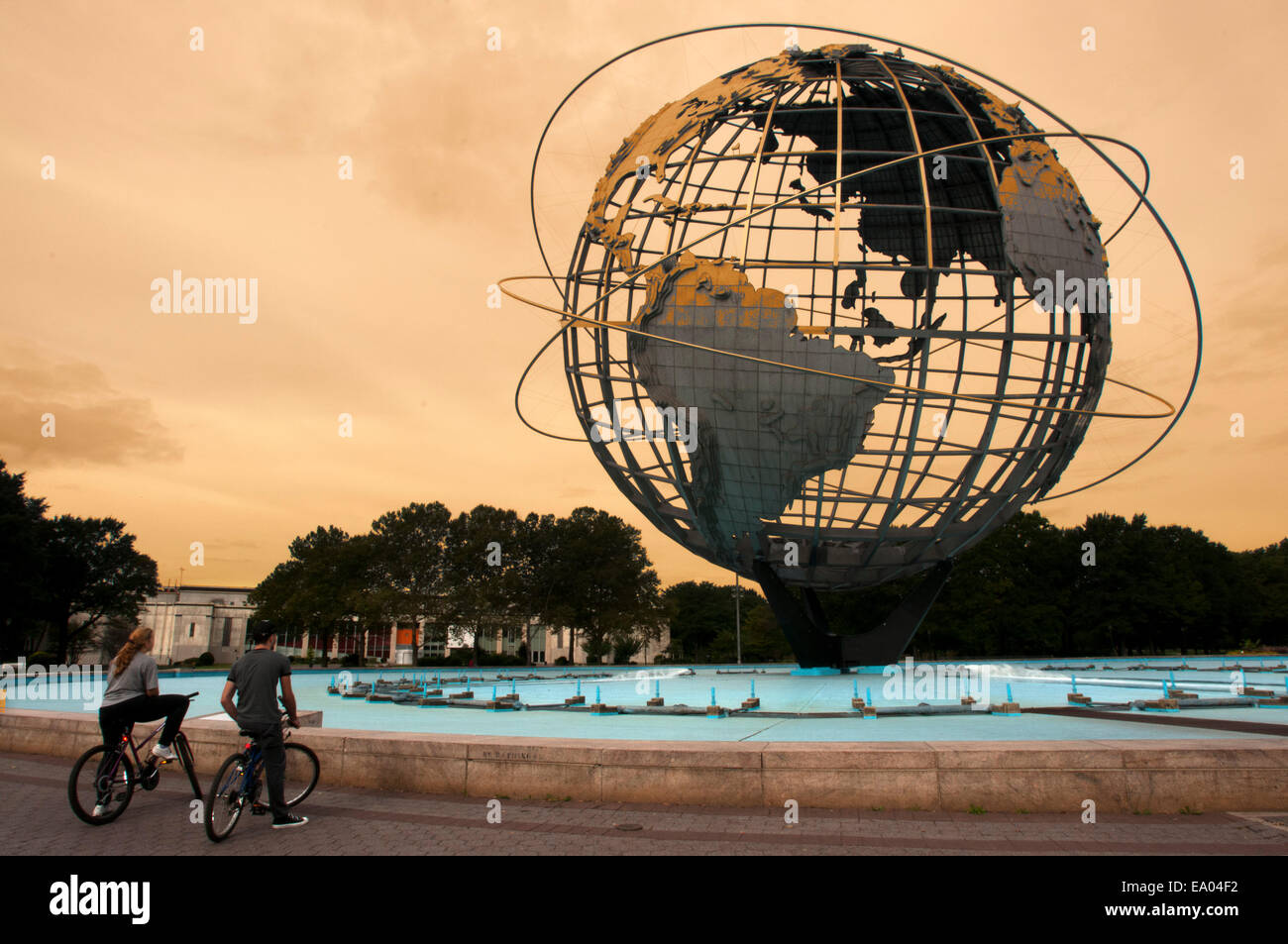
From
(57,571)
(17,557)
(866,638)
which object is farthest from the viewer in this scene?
(57,571)

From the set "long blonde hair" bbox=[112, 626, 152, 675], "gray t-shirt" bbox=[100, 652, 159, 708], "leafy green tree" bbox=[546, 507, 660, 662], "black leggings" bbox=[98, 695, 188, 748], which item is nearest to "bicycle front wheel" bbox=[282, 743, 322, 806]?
"black leggings" bbox=[98, 695, 188, 748]

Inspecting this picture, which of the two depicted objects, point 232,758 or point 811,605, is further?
point 811,605

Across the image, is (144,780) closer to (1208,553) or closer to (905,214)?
(905,214)

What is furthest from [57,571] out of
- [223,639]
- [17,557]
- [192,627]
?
[223,639]

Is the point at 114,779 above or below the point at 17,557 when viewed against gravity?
below

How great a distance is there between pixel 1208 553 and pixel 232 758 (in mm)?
76736

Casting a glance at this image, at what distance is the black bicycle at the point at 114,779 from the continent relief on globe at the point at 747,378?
34.9ft

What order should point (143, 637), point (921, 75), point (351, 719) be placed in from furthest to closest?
point (921, 75)
point (351, 719)
point (143, 637)

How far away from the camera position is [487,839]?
619cm

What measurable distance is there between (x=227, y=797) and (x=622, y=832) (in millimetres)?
3303

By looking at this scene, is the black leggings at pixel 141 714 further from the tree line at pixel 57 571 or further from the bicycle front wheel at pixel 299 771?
the tree line at pixel 57 571

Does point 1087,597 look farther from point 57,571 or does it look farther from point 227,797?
point 57,571

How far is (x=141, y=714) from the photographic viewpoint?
25.2ft

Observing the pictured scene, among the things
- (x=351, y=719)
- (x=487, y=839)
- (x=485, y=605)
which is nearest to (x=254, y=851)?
(x=487, y=839)
